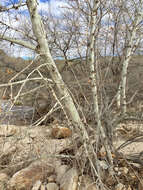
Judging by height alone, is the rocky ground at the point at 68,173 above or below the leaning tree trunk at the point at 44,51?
below

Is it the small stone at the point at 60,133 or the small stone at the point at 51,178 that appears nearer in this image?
the small stone at the point at 51,178

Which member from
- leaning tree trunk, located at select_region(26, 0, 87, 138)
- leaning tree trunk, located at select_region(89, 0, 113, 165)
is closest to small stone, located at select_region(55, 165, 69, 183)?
leaning tree trunk, located at select_region(89, 0, 113, 165)

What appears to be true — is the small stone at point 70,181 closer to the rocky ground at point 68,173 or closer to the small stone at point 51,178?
the rocky ground at point 68,173

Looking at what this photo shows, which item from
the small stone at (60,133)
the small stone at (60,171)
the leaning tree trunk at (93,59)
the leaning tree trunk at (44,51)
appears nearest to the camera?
the leaning tree trunk at (44,51)

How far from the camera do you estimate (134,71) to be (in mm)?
6988

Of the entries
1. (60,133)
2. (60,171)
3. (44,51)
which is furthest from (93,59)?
(60,133)

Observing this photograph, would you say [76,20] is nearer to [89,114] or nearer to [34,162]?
[89,114]

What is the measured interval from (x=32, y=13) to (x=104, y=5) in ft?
3.08

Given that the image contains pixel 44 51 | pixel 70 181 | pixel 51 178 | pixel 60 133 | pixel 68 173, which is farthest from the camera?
pixel 60 133

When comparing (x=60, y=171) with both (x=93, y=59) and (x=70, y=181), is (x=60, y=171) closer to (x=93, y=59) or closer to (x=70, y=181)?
(x=70, y=181)

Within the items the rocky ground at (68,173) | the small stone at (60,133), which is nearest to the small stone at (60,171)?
the rocky ground at (68,173)

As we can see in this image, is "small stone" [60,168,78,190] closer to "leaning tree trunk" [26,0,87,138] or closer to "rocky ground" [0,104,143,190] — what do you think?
"rocky ground" [0,104,143,190]

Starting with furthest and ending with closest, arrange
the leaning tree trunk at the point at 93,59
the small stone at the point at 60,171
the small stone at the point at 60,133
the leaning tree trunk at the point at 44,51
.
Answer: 1. the small stone at the point at 60,133
2. the small stone at the point at 60,171
3. the leaning tree trunk at the point at 93,59
4. the leaning tree trunk at the point at 44,51

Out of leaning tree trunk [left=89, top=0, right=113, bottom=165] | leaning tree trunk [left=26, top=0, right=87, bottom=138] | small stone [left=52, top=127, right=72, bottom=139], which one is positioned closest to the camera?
leaning tree trunk [left=26, top=0, right=87, bottom=138]
